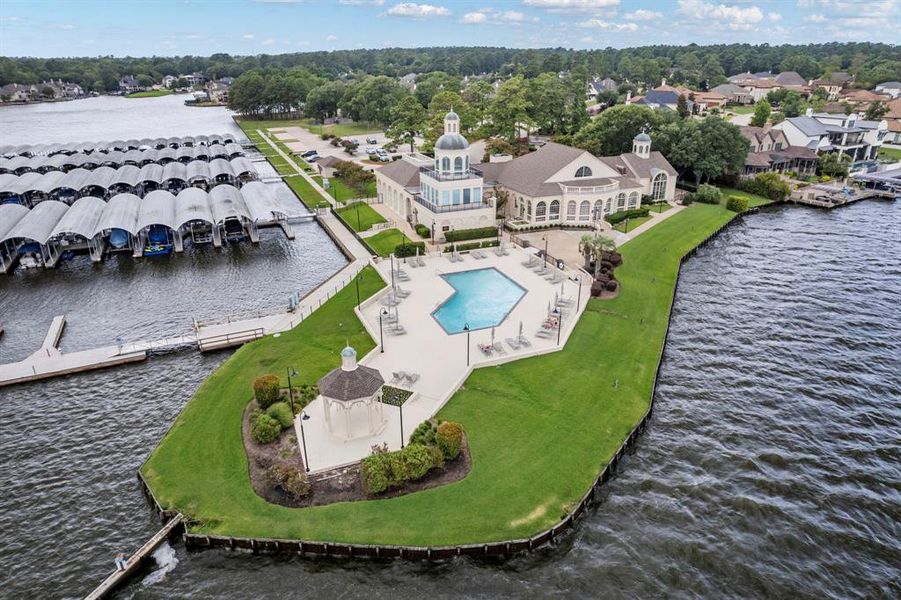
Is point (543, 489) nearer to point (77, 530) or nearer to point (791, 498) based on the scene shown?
point (791, 498)

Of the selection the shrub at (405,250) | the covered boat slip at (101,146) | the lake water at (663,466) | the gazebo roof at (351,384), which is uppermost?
the covered boat slip at (101,146)

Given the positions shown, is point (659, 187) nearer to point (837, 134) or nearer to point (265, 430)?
point (837, 134)

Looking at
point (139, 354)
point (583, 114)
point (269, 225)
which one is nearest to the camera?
point (139, 354)

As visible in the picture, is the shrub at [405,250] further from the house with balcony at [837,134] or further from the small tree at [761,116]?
the small tree at [761,116]

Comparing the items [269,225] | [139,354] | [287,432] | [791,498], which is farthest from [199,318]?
[791,498]

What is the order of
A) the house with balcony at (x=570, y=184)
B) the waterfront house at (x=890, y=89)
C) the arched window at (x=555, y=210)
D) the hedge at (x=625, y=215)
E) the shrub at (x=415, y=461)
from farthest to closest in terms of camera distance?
the waterfront house at (x=890, y=89) → the hedge at (x=625, y=215) → the arched window at (x=555, y=210) → the house with balcony at (x=570, y=184) → the shrub at (x=415, y=461)

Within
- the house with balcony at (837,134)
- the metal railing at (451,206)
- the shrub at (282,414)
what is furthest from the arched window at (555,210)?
the house with balcony at (837,134)
